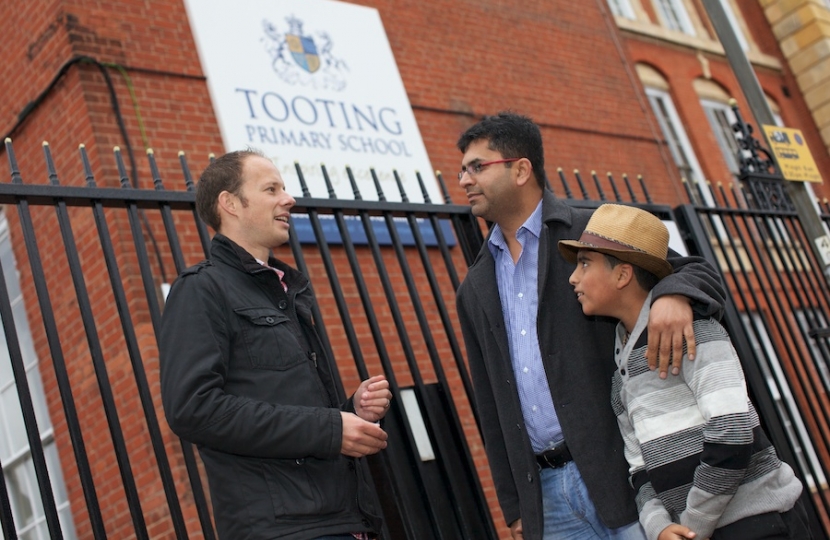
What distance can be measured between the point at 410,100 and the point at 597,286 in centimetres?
742

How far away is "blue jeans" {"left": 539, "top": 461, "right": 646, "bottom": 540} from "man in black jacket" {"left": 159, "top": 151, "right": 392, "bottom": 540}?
2.34 ft

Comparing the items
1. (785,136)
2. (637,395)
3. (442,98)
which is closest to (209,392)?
(637,395)

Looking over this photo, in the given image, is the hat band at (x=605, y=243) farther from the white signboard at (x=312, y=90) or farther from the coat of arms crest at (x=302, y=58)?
the coat of arms crest at (x=302, y=58)

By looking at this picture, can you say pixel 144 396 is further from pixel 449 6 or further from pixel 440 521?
pixel 449 6

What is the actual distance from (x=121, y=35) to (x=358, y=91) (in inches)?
94.4

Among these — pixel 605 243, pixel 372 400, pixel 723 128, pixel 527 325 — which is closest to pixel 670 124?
pixel 723 128

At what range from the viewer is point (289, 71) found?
9219 mm

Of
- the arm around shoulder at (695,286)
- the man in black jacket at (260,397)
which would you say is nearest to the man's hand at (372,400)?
the man in black jacket at (260,397)

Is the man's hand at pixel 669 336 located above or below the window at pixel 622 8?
below

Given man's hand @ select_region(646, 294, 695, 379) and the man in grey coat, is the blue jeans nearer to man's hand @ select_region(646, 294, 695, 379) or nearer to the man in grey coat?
the man in grey coat

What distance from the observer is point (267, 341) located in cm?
307

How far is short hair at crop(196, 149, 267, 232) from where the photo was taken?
341 cm

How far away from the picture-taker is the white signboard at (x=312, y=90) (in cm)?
863

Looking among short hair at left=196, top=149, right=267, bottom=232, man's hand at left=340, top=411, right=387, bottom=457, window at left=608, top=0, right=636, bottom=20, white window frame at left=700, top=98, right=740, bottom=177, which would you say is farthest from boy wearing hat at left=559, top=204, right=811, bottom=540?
white window frame at left=700, top=98, right=740, bottom=177
